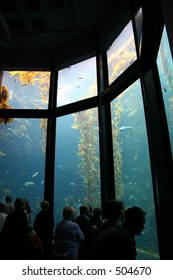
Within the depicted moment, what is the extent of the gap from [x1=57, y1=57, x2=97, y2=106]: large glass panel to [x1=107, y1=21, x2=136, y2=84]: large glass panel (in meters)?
0.52

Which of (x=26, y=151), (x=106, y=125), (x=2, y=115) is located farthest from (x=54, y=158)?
(x=26, y=151)

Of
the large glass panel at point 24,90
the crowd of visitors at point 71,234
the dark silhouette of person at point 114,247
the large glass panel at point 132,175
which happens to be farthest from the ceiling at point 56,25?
the dark silhouette of person at point 114,247

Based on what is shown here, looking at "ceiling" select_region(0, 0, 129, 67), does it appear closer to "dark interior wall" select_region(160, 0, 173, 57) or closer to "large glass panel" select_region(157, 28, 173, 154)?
"large glass panel" select_region(157, 28, 173, 154)

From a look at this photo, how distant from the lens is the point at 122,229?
1.10m

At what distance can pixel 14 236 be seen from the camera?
1812 millimetres

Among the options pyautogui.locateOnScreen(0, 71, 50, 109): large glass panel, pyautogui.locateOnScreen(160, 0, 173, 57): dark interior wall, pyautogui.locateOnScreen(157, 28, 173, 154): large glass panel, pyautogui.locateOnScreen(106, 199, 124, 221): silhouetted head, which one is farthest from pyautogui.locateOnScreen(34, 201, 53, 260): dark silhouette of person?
pyautogui.locateOnScreen(0, 71, 50, 109): large glass panel

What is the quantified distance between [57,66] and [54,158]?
2626mm

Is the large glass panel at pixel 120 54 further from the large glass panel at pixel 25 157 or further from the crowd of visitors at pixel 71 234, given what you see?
the crowd of visitors at pixel 71 234

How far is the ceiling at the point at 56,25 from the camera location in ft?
13.7

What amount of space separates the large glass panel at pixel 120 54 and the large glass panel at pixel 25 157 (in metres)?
2.11

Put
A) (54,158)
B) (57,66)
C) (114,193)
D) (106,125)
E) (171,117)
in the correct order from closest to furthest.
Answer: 1. (171,117)
2. (114,193)
3. (106,125)
4. (54,158)
5. (57,66)

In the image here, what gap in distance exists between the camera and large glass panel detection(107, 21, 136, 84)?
397cm

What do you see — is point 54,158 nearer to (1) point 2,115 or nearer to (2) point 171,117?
(1) point 2,115

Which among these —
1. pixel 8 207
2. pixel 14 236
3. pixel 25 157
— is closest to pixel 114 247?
pixel 14 236
